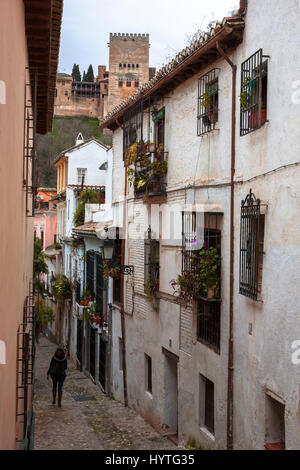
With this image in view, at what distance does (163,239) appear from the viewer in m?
13.3

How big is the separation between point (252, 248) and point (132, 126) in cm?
824

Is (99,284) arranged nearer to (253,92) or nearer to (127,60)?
(253,92)

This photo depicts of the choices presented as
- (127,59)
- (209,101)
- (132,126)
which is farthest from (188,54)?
(127,59)

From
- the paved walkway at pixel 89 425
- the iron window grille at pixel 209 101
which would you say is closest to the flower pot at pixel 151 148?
the iron window grille at pixel 209 101

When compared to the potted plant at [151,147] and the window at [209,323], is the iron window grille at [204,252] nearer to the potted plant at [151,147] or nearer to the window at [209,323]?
the window at [209,323]

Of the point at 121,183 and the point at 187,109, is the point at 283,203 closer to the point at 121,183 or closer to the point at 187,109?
the point at 187,109

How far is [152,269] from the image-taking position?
46.1 feet

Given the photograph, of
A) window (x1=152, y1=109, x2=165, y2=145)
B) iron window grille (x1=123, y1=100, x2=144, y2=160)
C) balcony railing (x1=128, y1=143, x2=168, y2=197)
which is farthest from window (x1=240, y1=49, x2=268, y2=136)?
iron window grille (x1=123, y1=100, x2=144, y2=160)

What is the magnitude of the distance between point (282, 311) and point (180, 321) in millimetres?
4704

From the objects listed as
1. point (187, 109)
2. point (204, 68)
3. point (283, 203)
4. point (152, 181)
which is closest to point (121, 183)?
point (152, 181)

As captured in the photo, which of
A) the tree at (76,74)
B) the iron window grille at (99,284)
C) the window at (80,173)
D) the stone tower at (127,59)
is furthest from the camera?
the tree at (76,74)

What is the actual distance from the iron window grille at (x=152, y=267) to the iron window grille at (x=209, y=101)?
3893 mm

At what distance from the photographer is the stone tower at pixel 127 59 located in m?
87.2

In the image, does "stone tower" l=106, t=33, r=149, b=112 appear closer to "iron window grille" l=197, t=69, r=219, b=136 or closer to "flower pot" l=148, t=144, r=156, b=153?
"flower pot" l=148, t=144, r=156, b=153
